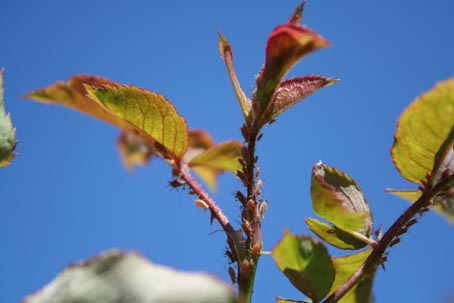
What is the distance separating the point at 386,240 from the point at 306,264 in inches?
6.9

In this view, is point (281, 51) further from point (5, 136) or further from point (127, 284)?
point (5, 136)

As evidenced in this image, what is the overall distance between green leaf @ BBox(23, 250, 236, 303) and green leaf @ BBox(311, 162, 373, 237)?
282 millimetres

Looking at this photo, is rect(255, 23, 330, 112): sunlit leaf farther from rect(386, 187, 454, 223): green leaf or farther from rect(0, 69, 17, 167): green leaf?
rect(0, 69, 17, 167): green leaf

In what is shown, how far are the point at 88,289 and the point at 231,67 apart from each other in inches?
18.1

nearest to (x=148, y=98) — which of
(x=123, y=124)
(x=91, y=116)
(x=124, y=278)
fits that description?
(x=123, y=124)

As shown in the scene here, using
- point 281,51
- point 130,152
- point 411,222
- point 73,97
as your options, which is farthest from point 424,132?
point 130,152

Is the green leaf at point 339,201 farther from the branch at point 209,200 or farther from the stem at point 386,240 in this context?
the branch at point 209,200

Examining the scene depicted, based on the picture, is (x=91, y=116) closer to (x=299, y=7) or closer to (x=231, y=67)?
(x=231, y=67)

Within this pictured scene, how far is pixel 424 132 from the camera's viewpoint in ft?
2.99

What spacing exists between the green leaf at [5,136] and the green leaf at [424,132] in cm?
75

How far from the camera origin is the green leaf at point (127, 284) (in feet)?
2.15

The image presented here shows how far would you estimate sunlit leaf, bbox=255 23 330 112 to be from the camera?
77cm

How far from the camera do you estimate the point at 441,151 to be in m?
0.93

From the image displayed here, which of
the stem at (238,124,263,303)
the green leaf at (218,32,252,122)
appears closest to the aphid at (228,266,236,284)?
the stem at (238,124,263,303)
